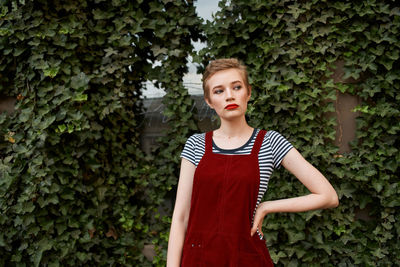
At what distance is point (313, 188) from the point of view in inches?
55.0

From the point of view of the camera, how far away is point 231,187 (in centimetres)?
141

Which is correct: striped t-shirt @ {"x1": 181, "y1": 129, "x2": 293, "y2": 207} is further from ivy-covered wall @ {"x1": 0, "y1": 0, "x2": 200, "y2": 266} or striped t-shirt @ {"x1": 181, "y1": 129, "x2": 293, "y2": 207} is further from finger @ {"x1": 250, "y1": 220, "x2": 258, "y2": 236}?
ivy-covered wall @ {"x1": 0, "y1": 0, "x2": 200, "y2": 266}

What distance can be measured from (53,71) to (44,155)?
0.65 metres

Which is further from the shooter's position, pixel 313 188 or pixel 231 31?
pixel 231 31

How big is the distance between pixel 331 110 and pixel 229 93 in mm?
1355

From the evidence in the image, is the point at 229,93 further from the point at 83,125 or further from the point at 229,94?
the point at 83,125

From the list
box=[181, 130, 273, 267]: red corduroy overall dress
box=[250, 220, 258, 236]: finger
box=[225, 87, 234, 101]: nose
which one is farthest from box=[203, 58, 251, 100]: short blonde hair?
box=[250, 220, 258, 236]: finger

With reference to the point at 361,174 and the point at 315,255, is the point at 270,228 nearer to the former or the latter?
the point at 315,255

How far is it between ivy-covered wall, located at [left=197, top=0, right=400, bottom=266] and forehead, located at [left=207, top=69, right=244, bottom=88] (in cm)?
108

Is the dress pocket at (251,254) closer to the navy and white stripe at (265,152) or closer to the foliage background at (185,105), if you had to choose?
the navy and white stripe at (265,152)

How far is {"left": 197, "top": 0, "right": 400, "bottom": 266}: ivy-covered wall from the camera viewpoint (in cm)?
246

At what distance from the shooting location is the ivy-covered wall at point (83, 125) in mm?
2584

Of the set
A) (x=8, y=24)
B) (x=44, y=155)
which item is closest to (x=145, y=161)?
(x=44, y=155)

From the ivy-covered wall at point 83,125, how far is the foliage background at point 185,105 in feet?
0.04
